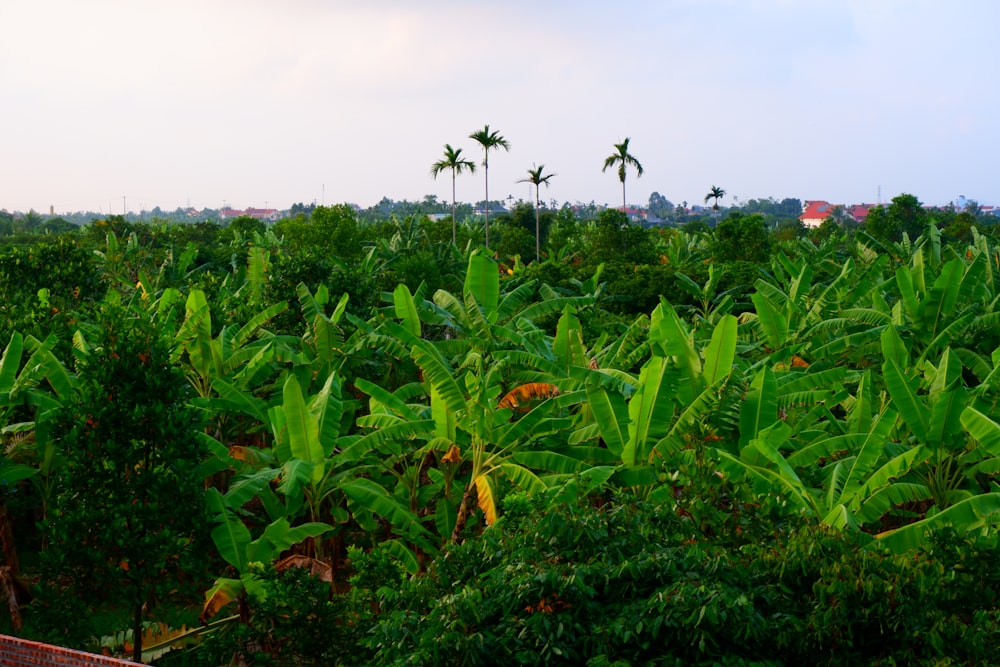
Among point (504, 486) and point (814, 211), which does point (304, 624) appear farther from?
point (814, 211)

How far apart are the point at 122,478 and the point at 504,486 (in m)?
3.93

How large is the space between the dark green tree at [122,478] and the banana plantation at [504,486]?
0.03 m

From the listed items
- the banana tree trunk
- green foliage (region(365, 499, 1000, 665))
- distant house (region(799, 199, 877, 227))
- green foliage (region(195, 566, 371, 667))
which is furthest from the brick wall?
distant house (region(799, 199, 877, 227))

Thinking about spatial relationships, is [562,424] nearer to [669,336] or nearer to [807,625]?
[669,336]

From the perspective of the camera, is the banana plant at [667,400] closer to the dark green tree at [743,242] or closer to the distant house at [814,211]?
the dark green tree at [743,242]

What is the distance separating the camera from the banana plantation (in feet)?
19.3

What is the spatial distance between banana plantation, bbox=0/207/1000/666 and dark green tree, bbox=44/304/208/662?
0.03m

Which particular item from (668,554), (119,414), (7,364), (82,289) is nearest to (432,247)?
(82,289)

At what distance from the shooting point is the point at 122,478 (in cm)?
871

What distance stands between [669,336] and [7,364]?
7.75m

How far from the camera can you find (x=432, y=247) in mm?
28562

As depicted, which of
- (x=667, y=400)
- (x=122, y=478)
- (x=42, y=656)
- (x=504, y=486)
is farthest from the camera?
(x=504, y=486)

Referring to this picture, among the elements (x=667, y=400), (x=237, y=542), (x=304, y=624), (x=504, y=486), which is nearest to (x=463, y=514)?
(x=504, y=486)

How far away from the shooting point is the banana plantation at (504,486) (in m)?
5.88
